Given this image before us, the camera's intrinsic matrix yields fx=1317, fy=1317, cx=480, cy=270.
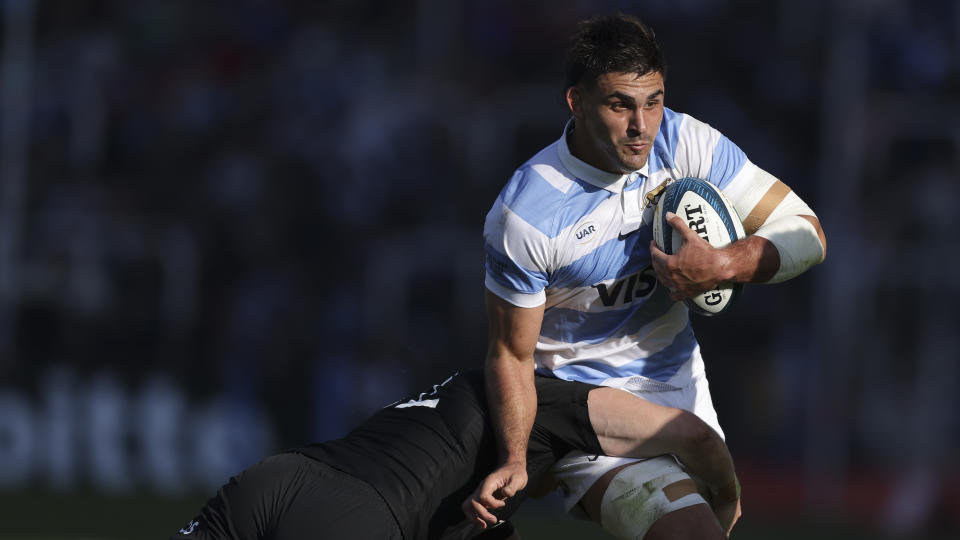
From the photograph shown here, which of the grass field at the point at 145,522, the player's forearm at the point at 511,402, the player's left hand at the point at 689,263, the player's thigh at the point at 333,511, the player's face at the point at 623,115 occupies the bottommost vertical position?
the grass field at the point at 145,522

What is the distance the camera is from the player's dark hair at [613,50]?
4.64 meters

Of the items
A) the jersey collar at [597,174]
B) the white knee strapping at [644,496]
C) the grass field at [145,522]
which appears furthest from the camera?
the grass field at [145,522]

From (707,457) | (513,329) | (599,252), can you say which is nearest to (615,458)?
(707,457)

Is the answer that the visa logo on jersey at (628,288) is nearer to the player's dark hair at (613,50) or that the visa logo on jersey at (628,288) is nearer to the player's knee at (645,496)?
the player's knee at (645,496)

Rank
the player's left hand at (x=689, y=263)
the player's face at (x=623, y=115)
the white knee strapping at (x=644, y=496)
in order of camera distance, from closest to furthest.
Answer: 1. the player's left hand at (x=689, y=263)
2. the player's face at (x=623, y=115)
3. the white knee strapping at (x=644, y=496)

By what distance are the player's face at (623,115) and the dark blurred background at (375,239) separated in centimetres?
545

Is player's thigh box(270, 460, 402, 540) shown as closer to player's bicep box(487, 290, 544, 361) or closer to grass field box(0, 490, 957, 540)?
player's bicep box(487, 290, 544, 361)

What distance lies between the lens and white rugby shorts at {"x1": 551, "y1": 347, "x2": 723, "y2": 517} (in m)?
4.97

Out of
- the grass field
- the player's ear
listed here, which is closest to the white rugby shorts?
the player's ear

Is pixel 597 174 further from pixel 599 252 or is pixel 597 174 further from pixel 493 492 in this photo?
pixel 493 492

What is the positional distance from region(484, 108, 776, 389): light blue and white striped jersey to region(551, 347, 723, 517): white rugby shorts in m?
0.04

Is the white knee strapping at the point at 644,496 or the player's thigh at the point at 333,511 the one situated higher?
the player's thigh at the point at 333,511

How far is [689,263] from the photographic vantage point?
454 centimetres

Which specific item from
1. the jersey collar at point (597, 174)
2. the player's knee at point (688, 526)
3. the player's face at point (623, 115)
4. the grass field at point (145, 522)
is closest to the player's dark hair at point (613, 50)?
the player's face at point (623, 115)
